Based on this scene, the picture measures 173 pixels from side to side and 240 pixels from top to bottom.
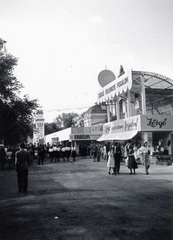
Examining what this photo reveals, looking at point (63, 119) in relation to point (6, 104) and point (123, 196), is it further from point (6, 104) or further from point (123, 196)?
point (123, 196)

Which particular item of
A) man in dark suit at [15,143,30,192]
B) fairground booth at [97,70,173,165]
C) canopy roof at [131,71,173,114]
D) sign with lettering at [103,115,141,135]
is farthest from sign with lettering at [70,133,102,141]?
man in dark suit at [15,143,30,192]

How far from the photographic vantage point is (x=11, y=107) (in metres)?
30.0

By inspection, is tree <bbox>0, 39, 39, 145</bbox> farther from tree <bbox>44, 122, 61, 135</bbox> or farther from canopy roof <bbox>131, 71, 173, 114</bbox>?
tree <bbox>44, 122, 61, 135</bbox>

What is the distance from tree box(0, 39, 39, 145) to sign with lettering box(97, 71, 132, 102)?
7.75m

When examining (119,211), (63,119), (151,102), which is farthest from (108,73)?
(63,119)

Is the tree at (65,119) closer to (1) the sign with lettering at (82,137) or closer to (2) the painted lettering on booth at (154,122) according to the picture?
(1) the sign with lettering at (82,137)

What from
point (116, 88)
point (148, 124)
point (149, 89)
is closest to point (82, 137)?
point (116, 88)

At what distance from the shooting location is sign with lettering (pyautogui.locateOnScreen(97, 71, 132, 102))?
89.1 ft

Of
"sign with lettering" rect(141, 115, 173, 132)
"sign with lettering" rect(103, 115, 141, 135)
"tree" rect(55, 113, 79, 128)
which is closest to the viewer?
"sign with lettering" rect(141, 115, 173, 132)

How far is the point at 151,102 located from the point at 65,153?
1120 centimetres

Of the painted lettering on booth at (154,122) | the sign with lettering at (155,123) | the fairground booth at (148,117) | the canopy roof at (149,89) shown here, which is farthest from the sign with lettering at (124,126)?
the canopy roof at (149,89)

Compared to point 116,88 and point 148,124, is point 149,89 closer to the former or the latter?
point 116,88

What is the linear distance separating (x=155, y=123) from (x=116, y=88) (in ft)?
19.5

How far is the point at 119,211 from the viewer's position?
7.23 m
